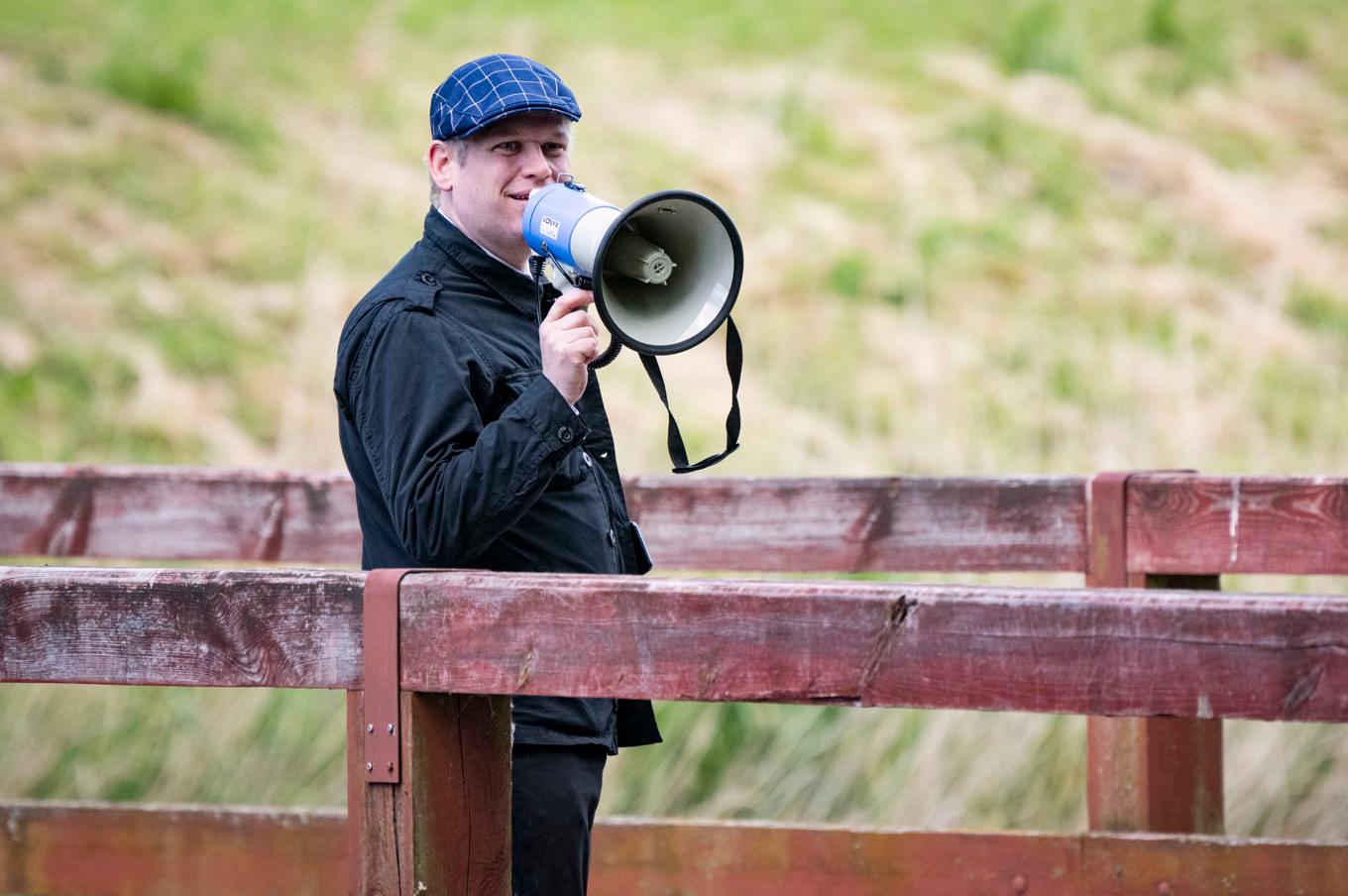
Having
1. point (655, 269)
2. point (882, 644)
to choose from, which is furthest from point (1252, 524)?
point (882, 644)

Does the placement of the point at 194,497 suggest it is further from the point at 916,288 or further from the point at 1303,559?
the point at 916,288

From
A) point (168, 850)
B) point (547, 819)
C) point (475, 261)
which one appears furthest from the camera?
point (168, 850)

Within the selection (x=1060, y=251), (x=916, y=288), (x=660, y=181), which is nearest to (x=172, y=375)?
(x=660, y=181)

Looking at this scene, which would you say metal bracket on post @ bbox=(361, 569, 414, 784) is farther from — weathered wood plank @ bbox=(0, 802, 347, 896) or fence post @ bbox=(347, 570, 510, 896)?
weathered wood plank @ bbox=(0, 802, 347, 896)

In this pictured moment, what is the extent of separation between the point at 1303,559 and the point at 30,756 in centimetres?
308

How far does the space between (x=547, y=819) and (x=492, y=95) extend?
999 millimetres

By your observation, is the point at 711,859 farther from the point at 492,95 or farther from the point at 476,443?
the point at 492,95

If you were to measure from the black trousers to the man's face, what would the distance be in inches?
28.2

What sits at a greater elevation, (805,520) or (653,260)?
(653,260)

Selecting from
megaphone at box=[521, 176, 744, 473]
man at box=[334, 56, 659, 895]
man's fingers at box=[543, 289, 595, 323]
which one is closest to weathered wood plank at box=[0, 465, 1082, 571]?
man at box=[334, 56, 659, 895]

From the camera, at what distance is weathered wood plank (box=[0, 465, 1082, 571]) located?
3.30 meters

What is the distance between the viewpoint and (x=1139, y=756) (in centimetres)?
309

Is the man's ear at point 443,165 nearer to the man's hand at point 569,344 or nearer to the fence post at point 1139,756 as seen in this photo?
the man's hand at point 569,344

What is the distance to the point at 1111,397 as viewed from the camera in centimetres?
637
